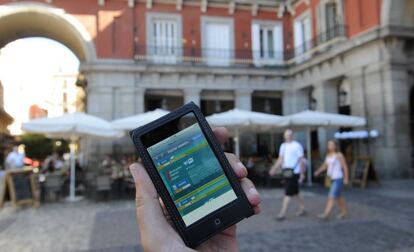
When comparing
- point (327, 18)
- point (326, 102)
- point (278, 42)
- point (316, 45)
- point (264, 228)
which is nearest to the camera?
point (264, 228)

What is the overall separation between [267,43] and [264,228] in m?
17.4

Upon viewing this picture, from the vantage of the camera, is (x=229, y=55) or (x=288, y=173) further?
(x=229, y=55)

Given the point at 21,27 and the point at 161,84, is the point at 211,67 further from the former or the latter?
the point at 21,27

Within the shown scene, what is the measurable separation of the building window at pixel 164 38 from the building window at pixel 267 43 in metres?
4.59

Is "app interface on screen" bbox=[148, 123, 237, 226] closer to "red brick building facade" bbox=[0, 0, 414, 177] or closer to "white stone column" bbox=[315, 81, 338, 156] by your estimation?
"red brick building facade" bbox=[0, 0, 414, 177]

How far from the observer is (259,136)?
23.8 m

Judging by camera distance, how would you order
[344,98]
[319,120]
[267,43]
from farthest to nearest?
[267,43], [344,98], [319,120]

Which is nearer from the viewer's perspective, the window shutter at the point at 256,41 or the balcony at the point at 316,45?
the balcony at the point at 316,45

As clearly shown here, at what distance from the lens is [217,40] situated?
73.9 feet

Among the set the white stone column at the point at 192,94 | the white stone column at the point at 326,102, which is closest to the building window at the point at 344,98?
the white stone column at the point at 326,102

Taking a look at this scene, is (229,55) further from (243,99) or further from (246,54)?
(243,99)

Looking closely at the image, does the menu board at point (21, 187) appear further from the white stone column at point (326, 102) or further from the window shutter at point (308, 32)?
the window shutter at point (308, 32)

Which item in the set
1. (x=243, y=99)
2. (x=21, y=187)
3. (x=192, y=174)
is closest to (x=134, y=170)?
(x=192, y=174)

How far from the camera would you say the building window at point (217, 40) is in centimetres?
2212
